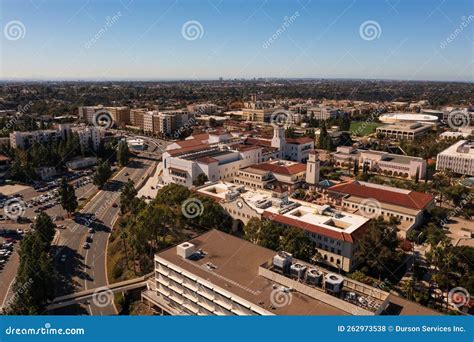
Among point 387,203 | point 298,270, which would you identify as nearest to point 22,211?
point 298,270

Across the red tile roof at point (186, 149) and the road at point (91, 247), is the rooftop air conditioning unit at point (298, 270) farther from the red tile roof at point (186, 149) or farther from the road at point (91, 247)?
the red tile roof at point (186, 149)

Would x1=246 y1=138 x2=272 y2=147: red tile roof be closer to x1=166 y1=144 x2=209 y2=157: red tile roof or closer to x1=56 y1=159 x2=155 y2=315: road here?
x1=166 y1=144 x2=209 y2=157: red tile roof

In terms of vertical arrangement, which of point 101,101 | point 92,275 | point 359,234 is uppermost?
point 101,101

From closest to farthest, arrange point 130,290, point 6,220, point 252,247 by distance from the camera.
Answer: point 252,247
point 130,290
point 6,220

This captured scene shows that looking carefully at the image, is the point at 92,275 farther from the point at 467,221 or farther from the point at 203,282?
the point at 467,221

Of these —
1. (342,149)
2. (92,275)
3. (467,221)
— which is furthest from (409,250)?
(342,149)

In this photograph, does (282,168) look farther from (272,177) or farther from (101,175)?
(101,175)

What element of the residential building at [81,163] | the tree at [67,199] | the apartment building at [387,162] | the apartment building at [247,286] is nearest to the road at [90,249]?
the tree at [67,199]
